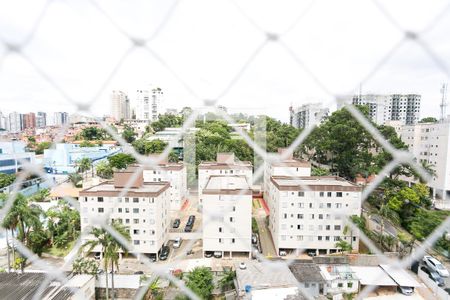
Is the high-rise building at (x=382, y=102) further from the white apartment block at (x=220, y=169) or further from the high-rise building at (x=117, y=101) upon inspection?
the white apartment block at (x=220, y=169)

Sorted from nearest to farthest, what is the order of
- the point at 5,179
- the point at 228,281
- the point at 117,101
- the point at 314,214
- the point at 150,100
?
1. the point at 117,101
2. the point at 150,100
3. the point at 228,281
4. the point at 314,214
5. the point at 5,179

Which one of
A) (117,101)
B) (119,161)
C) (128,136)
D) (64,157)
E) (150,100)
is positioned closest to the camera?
(117,101)

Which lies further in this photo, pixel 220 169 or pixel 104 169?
pixel 104 169

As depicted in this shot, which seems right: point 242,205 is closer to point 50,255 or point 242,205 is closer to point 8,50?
point 50,255

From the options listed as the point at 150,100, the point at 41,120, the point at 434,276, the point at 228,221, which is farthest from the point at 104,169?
the point at 41,120

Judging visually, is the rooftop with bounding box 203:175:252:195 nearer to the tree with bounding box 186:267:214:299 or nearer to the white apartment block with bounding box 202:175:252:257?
the white apartment block with bounding box 202:175:252:257

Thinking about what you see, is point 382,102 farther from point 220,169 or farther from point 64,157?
point 220,169


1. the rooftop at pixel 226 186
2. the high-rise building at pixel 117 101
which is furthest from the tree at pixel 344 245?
the high-rise building at pixel 117 101
